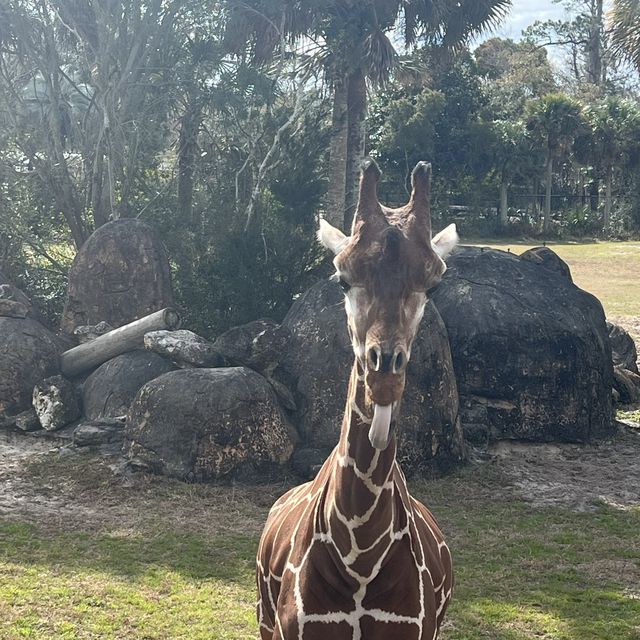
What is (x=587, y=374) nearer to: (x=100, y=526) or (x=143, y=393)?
(x=143, y=393)

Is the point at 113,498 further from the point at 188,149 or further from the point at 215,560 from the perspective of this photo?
the point at 188,149

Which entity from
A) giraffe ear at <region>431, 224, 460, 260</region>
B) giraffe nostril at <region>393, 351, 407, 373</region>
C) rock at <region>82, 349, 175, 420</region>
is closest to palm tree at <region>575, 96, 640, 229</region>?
rock at <region>82, 349, 175, 420</region>

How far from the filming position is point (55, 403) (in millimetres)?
11391

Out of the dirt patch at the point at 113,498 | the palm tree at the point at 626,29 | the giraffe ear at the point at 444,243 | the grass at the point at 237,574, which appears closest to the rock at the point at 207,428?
the dirt patch at the point at 113,498

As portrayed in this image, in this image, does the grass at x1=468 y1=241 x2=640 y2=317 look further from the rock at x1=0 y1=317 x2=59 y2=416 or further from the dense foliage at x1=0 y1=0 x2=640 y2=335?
the rock at x1=0 y1=317 x2=59 y2=416

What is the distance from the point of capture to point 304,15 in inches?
700

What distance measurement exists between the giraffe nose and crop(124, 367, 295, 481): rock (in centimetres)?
675

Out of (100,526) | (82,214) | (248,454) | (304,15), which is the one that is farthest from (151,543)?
(304,15)

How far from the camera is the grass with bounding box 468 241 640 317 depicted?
2159 cm

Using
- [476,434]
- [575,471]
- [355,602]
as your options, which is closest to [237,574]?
[355,602]

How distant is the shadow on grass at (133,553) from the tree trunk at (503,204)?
107 feet

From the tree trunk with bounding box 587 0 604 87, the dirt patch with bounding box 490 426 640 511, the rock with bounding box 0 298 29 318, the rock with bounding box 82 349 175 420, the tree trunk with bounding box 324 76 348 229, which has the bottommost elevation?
the dirt patch with bounding box 490 426 640 511

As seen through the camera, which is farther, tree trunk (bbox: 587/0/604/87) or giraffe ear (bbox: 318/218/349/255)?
tree trunk (bbox: 587/0/604/87)

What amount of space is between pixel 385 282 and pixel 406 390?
22.3ft
